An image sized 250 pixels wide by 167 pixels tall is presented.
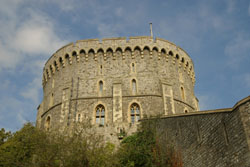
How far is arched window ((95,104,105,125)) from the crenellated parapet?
188 inches

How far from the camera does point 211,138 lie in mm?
14508

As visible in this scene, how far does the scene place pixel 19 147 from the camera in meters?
19.2

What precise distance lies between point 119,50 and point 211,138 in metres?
16.4

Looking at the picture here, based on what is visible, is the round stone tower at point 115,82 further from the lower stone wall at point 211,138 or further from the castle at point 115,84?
the lower stone wall at point 211,138

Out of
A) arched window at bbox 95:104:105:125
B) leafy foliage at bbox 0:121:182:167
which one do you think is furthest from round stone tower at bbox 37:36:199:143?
leafy foliage at bbox 0:121:182:167

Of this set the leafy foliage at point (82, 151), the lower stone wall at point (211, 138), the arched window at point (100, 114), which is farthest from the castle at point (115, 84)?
the lower stone wall at point (211, 138)

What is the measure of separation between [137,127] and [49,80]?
42.7 feet

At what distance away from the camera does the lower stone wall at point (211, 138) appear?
1262 centimetres

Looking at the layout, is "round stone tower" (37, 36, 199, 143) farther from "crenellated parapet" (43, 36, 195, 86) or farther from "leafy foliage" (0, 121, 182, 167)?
"leafy foliage" (0, 121, 182, 167)

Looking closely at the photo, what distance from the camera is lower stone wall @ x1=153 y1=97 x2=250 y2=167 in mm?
12617

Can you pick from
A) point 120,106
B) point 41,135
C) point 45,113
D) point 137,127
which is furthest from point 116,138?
point 45,113

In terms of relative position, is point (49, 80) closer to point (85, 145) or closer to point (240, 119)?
point (85, 145)

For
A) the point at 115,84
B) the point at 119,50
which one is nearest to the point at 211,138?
the point at 115,84

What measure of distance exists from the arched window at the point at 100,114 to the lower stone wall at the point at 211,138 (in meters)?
8.63
